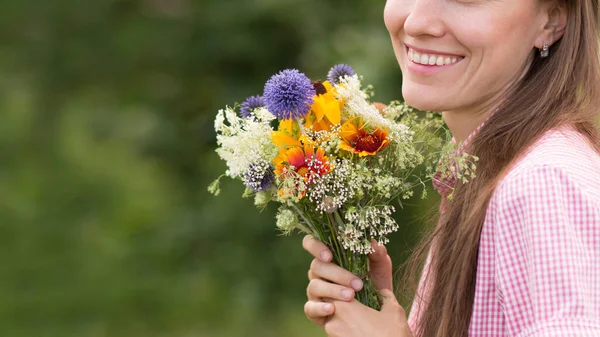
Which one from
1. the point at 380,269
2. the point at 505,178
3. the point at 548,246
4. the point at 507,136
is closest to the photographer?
the point at 548,246

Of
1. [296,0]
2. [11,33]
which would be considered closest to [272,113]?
[296,0]

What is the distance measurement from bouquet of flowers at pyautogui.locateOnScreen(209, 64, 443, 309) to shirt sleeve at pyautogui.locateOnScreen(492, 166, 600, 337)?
323 mm

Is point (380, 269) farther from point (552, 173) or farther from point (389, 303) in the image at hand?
point (552, 173)

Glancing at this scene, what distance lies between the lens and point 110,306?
21.3 ft

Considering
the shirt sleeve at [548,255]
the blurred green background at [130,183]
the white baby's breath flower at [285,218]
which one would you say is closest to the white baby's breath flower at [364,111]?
the white baby's breath flower at [285,218]

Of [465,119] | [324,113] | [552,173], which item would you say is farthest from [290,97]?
[552,173]

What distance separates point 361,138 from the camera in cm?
182

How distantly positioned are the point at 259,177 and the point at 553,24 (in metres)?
0.73

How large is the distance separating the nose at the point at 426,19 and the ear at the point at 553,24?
222mm

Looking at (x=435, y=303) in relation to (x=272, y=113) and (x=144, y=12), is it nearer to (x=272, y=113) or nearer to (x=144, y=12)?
(x=272, y=113)

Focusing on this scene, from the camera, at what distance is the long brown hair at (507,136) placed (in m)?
1.69

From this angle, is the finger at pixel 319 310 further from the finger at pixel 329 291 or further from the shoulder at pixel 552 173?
the shoulder at pixel 552 173

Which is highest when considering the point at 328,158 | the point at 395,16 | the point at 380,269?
the point at 395,16

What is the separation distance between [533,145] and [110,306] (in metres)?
5.32
